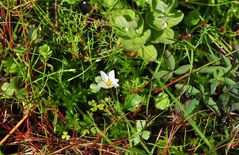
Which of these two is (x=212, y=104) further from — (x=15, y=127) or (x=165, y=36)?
(x=15, y=127)

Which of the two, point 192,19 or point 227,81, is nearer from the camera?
point 227,81

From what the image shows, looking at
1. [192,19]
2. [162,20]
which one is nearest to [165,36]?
[162,20]

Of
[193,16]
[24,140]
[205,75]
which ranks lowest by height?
[24,140]

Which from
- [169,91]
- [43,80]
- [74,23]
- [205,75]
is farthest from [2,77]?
[205,75]

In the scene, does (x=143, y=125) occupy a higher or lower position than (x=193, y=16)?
lower

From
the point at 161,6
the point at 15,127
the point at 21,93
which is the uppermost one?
the point at 161,6

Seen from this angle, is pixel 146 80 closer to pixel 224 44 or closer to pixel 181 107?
pixel 181 107

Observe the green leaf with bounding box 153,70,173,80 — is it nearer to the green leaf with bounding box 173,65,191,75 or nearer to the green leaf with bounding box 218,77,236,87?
the green leaf with bounding box 173,65,191,75
